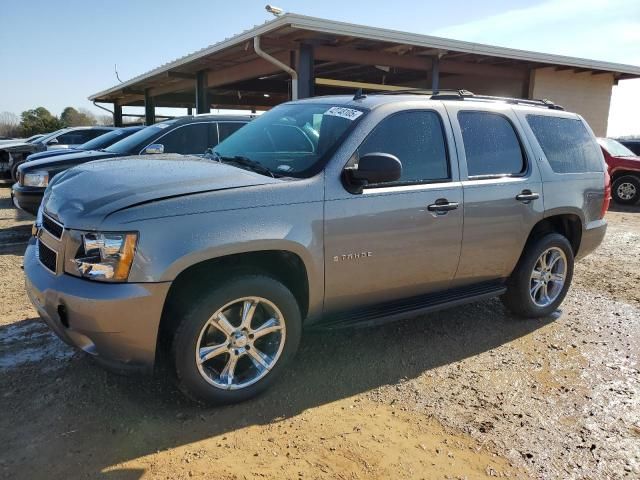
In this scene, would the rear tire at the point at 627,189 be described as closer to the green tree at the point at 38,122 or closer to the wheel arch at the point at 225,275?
the wheel arch at the point at 225,275

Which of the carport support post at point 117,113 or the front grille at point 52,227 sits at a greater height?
the carport support post at point 117,113

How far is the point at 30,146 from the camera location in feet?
43.1

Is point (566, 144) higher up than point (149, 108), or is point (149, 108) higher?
point (149, 108)

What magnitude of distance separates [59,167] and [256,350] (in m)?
5.37

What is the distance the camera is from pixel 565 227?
201 inches

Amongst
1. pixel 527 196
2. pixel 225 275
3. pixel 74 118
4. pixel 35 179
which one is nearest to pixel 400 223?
pixel 225 275

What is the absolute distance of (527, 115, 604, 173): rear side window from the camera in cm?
474

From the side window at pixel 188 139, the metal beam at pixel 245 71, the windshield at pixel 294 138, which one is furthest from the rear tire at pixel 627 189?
the windshield at pixel 294 138

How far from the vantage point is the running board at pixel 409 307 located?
3553 mm

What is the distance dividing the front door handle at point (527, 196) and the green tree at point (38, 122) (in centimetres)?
4418

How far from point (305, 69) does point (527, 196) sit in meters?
8.40

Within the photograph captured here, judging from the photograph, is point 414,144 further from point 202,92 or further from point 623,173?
point 202,92

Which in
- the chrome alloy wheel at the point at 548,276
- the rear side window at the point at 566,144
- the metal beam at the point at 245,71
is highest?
the metal beam at the point at 245,71

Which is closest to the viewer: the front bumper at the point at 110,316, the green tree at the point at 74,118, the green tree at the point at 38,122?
the front bumper at the point at 110,316
